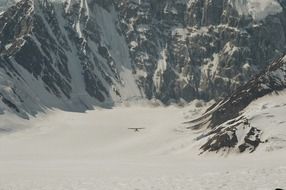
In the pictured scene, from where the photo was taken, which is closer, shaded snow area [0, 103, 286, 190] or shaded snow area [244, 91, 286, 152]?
shaded snow area [0, 103, 286, 190]

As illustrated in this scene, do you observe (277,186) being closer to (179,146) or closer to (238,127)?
(238,127)

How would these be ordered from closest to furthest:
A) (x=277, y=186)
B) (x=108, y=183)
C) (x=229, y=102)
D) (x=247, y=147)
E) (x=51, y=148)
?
(x=277, y=186) < (x=108, y=183) < (x=247, y=147) < (x=51, y=148) < (x=229, y=102)

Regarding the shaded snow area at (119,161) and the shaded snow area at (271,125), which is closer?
the shaded snow area at (119,161)

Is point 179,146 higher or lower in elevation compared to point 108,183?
lower

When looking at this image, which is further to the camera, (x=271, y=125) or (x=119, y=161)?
(x=271, y=125)

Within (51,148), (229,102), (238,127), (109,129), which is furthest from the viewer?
(109,129)

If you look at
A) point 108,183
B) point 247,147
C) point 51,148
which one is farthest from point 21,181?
point 51,148

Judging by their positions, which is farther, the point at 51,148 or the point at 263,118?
the point at 51,148

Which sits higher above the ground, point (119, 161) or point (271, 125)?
point (271, 125)
